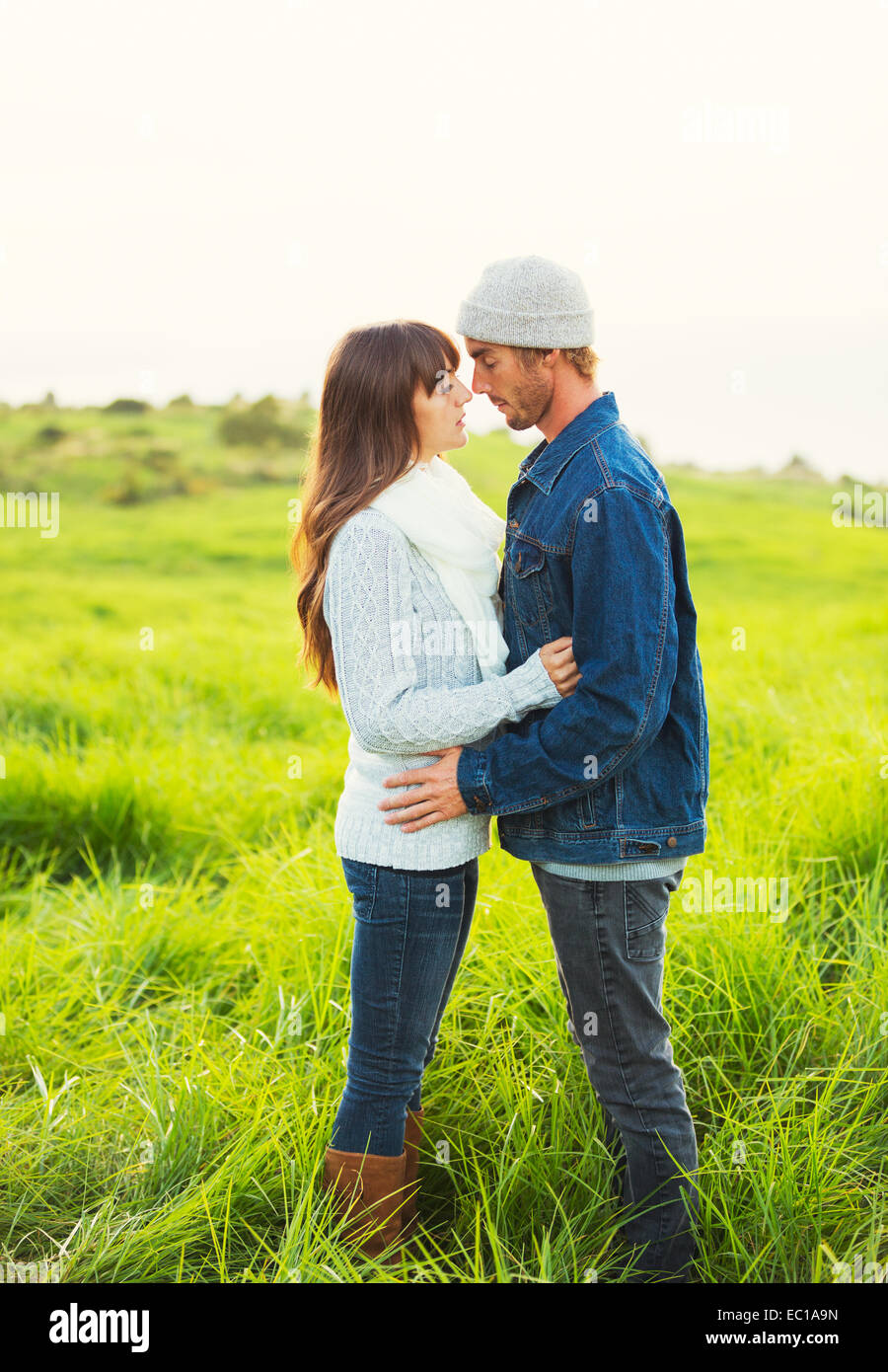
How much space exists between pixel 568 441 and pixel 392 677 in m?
0.61

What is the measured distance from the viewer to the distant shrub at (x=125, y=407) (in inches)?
616

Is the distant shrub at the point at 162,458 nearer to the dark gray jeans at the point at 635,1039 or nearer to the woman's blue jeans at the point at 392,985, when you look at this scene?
the woman's blue jeans at the point at 392,985

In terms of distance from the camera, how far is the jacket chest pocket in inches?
86.4

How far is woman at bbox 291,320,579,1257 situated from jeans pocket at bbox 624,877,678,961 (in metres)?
0.34

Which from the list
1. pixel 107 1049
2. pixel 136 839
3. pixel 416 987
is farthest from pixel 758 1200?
pixel 136 839

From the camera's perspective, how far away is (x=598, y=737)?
206cm

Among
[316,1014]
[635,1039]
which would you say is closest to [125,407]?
[316,1014]

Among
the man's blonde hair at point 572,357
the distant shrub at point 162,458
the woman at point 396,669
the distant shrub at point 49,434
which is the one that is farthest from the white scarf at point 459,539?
the distant shrub at point 49,434

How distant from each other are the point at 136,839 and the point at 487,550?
2.94 metres

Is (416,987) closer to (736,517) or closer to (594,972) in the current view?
(594,972)

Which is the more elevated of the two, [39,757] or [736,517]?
[736,517]

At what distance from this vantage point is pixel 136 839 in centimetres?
466

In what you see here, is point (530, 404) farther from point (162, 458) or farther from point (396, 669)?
point (162, 458)

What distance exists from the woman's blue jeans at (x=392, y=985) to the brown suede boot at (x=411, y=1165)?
0.21 metres
